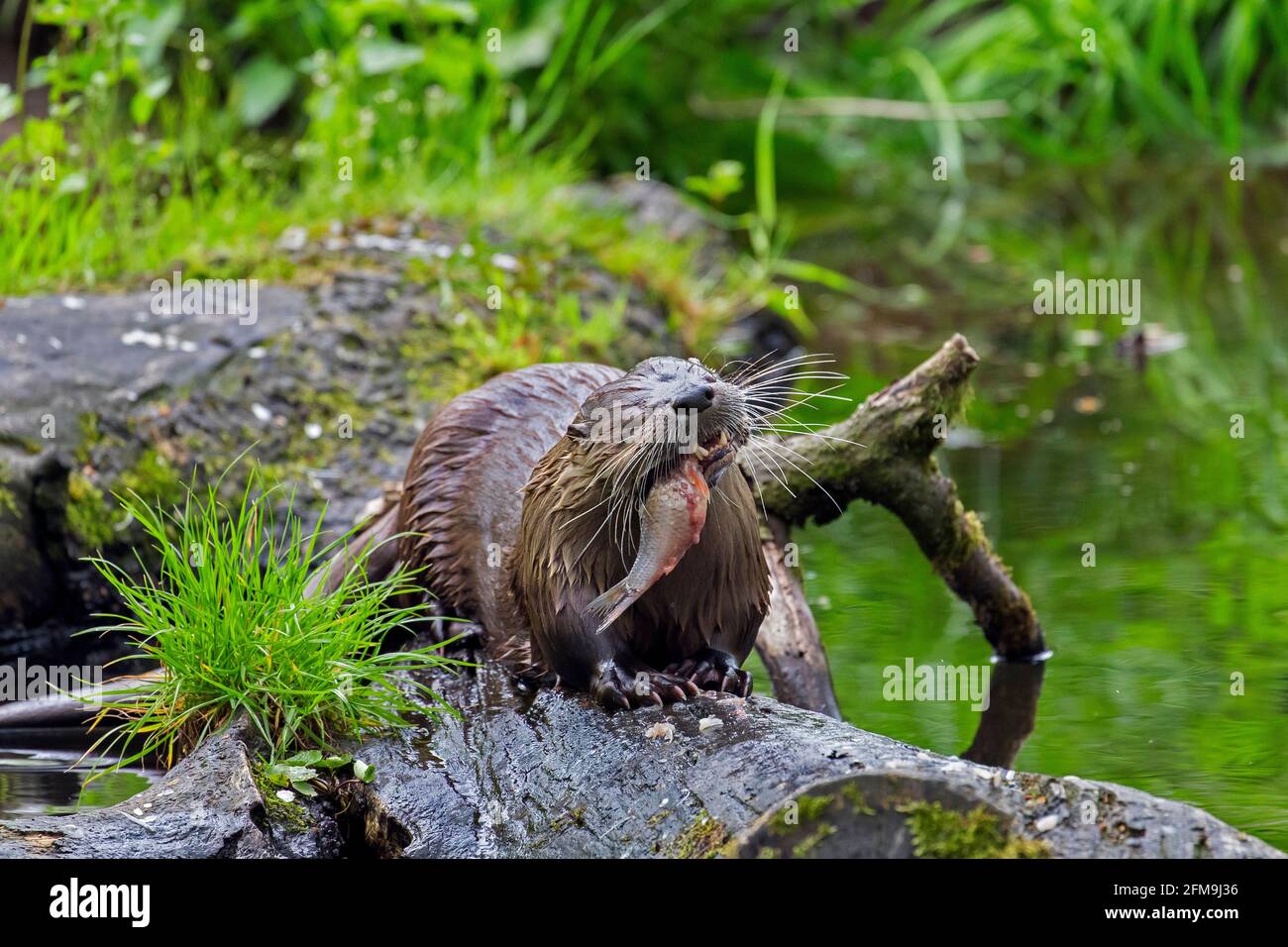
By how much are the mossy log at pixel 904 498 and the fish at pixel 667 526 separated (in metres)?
0.92

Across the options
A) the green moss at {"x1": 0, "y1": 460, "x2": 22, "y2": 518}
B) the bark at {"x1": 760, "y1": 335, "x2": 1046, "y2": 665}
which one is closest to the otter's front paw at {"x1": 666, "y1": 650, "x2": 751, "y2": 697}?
the bark at {"x1": 760, "y1": 335, "x2": 1046, "y2": 665}

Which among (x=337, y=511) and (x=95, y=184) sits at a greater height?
(x=95, y=184)

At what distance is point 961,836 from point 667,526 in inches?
31.0

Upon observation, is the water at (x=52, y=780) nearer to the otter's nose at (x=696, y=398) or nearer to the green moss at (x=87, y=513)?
the green moss at (x=87, y=513)

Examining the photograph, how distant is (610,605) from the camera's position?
3338 mm

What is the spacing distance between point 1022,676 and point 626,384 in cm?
179

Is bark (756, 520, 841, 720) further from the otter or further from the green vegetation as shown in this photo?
the otter

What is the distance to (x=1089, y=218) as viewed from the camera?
35.6 ft

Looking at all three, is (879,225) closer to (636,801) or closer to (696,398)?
(696,398)

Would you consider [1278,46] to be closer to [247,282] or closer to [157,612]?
[247,282]

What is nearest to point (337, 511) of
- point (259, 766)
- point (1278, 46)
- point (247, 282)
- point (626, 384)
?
point (247, 282)

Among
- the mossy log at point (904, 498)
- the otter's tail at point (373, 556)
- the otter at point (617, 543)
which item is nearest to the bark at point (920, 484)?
the mossy log at point (904, 498)

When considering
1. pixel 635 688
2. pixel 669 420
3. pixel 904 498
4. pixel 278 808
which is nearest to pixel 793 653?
pixel 904 498
